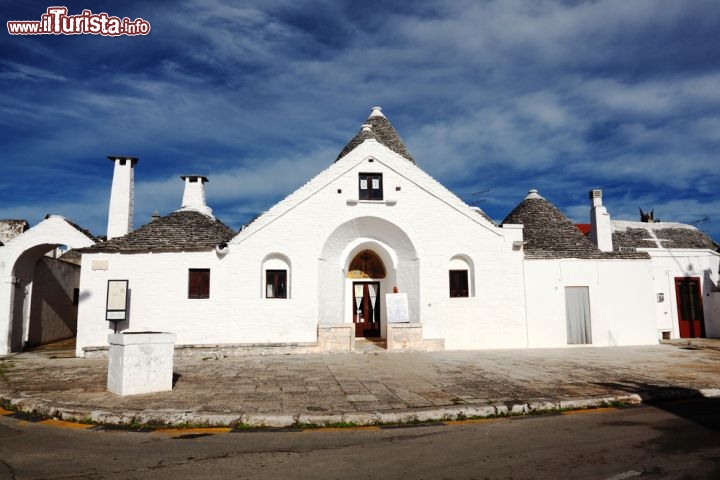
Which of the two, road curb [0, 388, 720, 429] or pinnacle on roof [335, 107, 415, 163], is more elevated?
pinnacle on roof [335, 107, 415, 163]

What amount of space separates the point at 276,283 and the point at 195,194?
6.81 meters

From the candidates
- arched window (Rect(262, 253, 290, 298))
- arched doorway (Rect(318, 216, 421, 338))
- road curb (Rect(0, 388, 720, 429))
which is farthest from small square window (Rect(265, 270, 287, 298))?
road curb (Rect(0, 388, 720, 429))

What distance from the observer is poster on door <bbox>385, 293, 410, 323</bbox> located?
1498cm

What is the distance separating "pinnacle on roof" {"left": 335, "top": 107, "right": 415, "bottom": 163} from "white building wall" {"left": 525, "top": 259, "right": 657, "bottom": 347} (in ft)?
25.4

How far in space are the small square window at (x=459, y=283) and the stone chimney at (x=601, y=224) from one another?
27.0ft

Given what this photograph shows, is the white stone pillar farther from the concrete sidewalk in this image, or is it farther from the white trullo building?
the white trullo building

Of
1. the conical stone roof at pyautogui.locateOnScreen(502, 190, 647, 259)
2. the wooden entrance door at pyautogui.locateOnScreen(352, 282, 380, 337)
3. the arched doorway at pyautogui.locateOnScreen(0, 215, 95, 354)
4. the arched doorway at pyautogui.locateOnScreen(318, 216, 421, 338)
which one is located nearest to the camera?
the arched doorway at pyautogui.locateOnScreen(0, 215, 95, 354)

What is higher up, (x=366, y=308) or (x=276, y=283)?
(x=276, y=283)

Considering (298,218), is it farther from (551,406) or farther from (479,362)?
(551,406)

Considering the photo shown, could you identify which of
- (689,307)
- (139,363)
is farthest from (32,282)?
(689,307)

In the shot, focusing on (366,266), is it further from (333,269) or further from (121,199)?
(121,199)

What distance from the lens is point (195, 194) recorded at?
1941 centimetres

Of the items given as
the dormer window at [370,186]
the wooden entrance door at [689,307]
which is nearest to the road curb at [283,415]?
the dormer window at [370,186]

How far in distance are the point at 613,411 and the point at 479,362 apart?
482 centimetres
